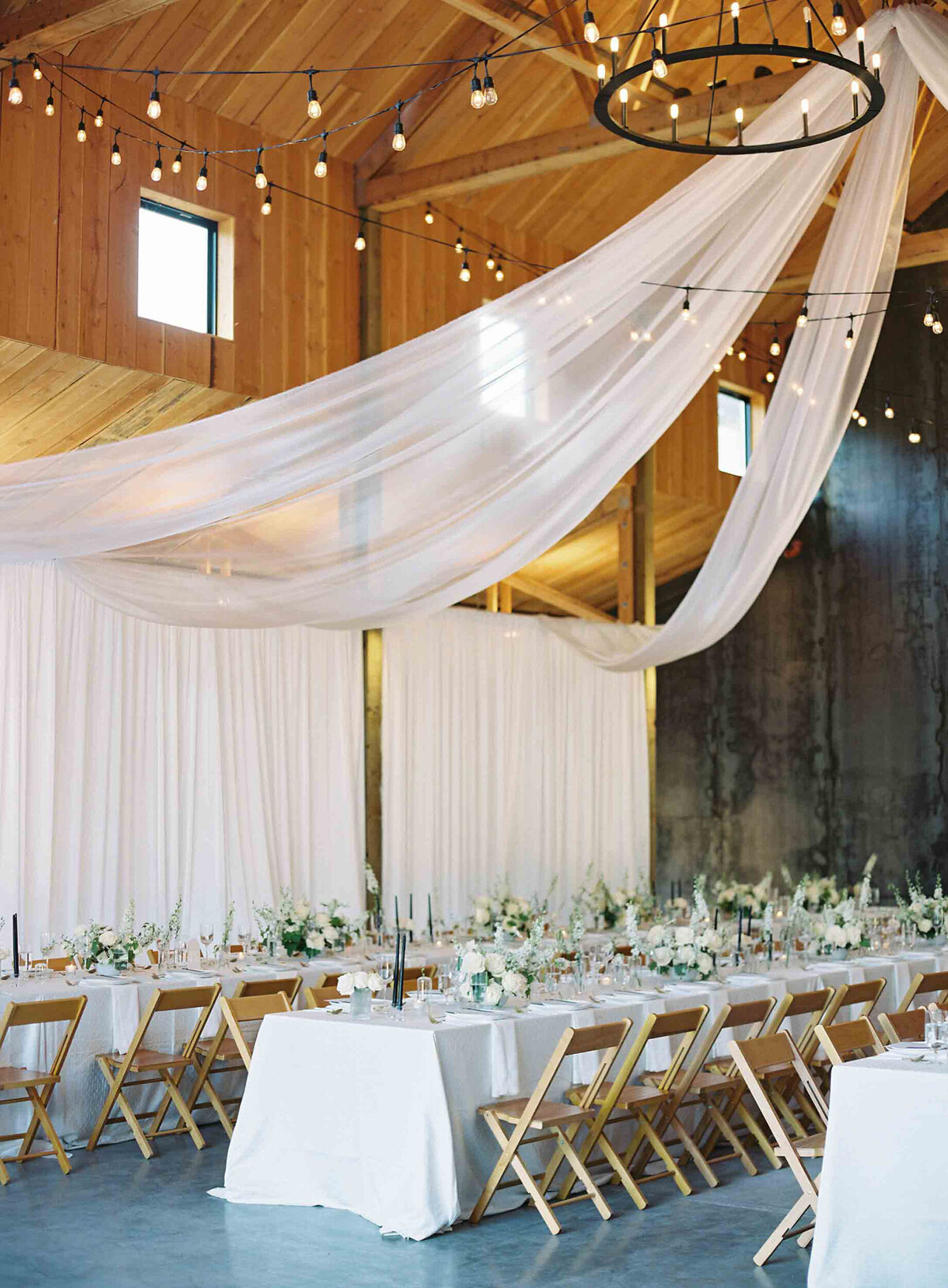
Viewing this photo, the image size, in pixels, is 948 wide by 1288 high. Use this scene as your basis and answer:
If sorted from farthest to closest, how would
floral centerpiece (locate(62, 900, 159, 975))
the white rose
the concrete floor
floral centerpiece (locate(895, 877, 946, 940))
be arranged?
floral centerpiece (locate(895, 877, 946, 940)) < floral centerpiece (locate(62, 900, 159, 975)) < the white rose < the concrete floor

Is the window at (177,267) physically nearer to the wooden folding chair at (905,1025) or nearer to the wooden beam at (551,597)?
the wooden beam at (551,597)

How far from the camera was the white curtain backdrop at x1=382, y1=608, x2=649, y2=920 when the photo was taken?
11938 mm

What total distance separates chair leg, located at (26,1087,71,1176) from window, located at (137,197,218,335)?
17.5 ft

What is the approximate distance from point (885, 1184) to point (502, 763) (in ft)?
26.3

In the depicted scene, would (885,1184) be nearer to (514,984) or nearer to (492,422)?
(514,984)

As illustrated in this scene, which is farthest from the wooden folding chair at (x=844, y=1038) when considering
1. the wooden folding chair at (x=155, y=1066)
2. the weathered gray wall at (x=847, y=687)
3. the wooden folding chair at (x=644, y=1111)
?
the weathered gray wall at (x=847, y=687)

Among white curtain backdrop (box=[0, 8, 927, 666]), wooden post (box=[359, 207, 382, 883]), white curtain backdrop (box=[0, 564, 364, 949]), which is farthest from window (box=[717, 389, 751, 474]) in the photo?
white curtain backdrop (box=[0, 8, 927, 666])

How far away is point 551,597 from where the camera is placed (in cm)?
1401

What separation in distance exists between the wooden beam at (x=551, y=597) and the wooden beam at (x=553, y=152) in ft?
11.5

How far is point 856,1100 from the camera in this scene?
4934 millimetres

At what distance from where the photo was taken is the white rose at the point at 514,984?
6367 mm

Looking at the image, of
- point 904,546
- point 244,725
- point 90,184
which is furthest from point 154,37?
point 904,546

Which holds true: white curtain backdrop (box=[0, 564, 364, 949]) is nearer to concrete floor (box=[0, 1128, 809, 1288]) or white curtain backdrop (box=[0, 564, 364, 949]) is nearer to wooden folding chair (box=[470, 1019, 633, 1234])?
concrete floor (box=[0, 1128, 809, 1288])

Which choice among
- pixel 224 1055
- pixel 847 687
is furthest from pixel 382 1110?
pixel 847 687
